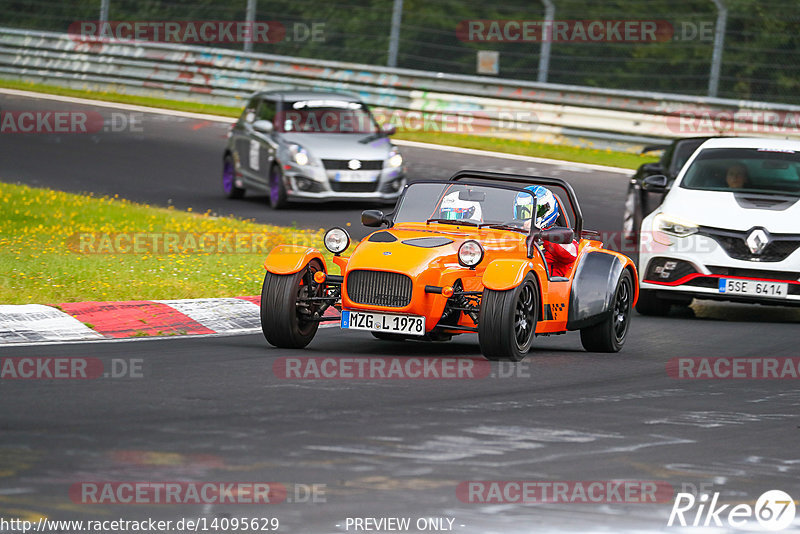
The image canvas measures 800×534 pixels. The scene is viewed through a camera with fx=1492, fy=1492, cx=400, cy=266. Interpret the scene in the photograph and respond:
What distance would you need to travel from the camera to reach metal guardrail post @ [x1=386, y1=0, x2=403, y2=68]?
28703 millimetres

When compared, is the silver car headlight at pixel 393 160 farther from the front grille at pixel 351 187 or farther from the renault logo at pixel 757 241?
the renault logo at pixel 757 241

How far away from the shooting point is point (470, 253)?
10.5m

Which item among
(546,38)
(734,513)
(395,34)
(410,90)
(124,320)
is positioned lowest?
(124,320)

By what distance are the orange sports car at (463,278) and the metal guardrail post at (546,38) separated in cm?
1541

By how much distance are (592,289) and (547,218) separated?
0.65 m

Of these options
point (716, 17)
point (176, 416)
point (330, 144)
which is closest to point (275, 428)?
point (176, 416)

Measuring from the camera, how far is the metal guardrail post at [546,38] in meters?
26.9

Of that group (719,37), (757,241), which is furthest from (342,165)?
(719,37)

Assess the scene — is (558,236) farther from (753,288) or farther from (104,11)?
(104,11)

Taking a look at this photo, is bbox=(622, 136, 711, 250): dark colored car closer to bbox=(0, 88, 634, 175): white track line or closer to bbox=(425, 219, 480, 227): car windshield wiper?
bbox=(425, 219, 480, 227): car windshield wiper

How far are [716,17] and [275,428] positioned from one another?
63.4ft

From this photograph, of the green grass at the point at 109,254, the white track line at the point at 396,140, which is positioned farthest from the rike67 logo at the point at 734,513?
the white track line at the point at 396,140

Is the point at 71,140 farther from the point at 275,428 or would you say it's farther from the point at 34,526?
the point at 34,526

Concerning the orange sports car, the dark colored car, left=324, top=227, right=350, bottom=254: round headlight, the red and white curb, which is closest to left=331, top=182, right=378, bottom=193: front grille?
the dark colored car
